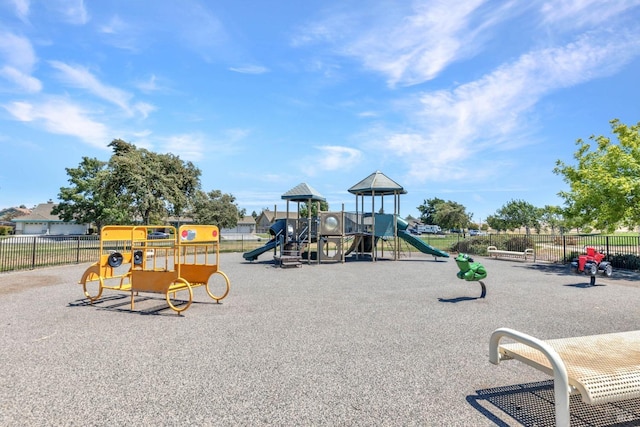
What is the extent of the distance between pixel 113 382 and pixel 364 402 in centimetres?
265

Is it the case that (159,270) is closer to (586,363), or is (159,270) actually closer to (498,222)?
(586,363)

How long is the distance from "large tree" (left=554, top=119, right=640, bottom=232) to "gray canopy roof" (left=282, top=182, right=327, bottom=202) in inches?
477

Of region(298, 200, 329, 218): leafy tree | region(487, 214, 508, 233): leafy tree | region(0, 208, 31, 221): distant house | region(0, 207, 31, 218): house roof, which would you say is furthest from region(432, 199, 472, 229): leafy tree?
region(0, 207, 31, 218): house roof

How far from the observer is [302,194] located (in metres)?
18.7

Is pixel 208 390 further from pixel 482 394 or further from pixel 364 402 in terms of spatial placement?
pixel 482 394

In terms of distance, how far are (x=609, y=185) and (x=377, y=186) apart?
10.0m

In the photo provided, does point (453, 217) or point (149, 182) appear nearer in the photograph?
point (149, 182)

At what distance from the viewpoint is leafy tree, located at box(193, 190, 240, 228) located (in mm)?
52106

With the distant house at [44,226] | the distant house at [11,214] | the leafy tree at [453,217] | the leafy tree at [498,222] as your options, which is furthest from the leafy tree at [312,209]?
the distant house at [11,214]

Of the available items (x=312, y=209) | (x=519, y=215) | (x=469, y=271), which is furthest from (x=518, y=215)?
(x=469, y=271)

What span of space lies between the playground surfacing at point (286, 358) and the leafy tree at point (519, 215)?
5610 cm

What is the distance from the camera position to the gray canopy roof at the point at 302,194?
18719 millimetres

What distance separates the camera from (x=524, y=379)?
13.0ft

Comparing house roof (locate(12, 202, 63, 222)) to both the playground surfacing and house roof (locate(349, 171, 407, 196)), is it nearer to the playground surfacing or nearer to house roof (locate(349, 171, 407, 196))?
house roof (locate(349, 171, 407, 196))
